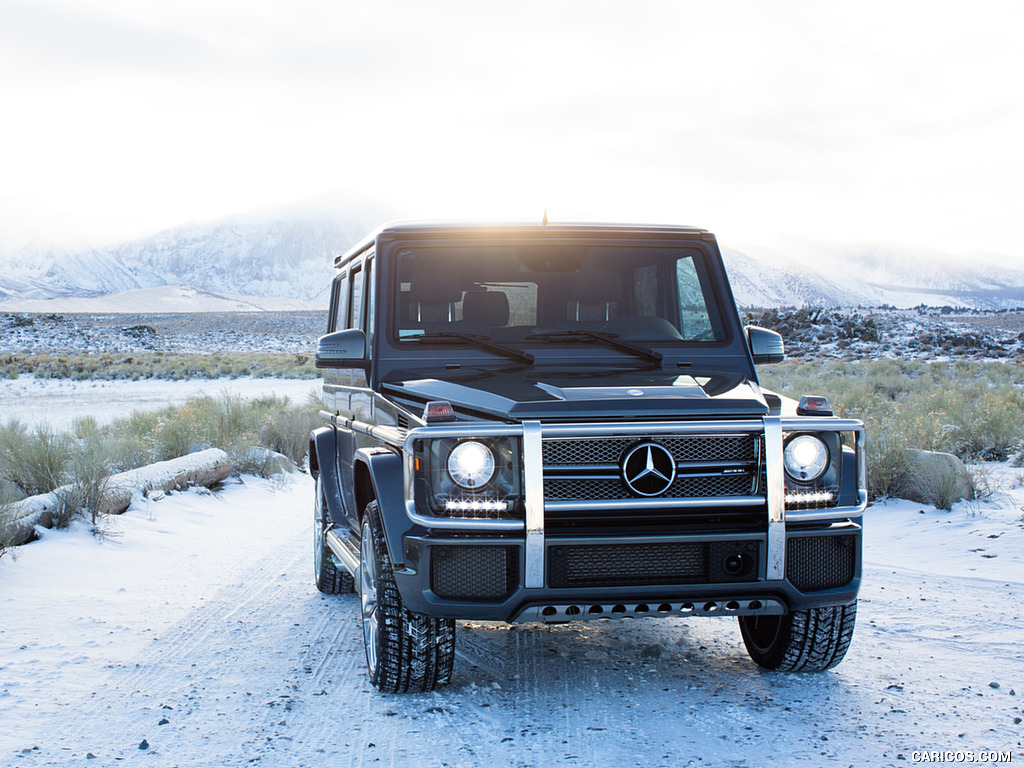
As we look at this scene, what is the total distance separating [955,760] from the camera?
12.0ft

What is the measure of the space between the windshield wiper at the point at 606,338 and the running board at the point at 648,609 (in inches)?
56.3

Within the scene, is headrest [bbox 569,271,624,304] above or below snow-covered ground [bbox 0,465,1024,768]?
above

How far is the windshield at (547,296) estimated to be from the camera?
5102 mm

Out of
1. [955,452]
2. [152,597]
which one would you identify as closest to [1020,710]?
[152,597]

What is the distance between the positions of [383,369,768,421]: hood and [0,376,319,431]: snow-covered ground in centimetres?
1635

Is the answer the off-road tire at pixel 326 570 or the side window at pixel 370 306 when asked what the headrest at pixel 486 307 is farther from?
the off-road tire at pixel 326 570

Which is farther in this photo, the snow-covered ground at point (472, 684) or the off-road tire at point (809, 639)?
the off-road tire at point (809, 639)

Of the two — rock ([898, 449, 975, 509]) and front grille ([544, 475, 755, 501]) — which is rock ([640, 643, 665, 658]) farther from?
rock ([898, 449, 975, 509])

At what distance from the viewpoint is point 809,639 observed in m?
4.44

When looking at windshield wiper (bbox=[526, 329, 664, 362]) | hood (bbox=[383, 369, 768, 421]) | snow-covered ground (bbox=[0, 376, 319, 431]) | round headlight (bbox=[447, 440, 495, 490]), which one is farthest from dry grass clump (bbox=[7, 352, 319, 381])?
round headlight (bbox=[447, 440, 495, 490])

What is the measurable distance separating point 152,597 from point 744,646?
3.73 m

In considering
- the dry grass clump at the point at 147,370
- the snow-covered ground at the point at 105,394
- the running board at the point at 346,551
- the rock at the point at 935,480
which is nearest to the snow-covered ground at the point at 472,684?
the running board at the point at 346,551

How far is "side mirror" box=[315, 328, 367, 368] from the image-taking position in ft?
16.4

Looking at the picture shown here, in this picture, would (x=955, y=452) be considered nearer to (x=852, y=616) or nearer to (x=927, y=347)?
(x=852, y=616)
